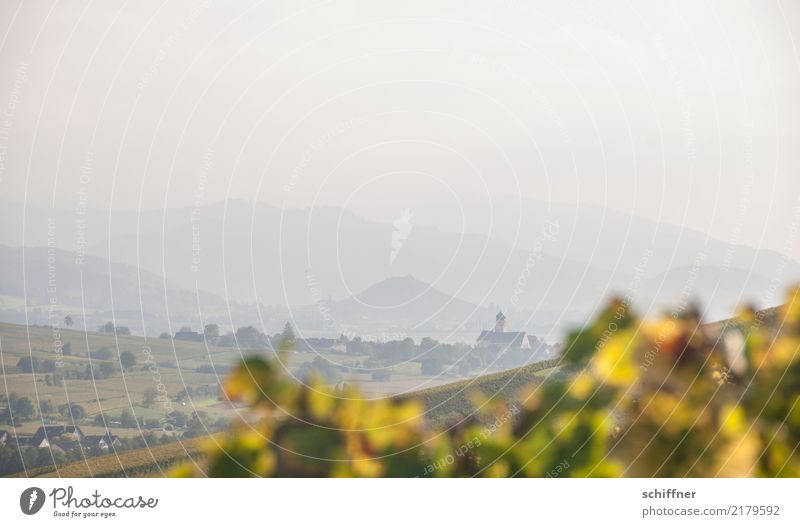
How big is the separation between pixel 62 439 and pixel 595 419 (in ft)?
5.43

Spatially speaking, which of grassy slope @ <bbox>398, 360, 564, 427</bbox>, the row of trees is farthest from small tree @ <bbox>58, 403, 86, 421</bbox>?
grassy slope @ <bbox>398, 360, 564, 427</bbox>

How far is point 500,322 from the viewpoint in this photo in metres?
2.33

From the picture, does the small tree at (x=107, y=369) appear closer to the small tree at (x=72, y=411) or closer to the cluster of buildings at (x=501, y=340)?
the small tree at (x=72, y=411)

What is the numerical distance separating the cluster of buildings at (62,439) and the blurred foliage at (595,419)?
1104mm

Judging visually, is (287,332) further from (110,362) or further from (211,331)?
(110,362)

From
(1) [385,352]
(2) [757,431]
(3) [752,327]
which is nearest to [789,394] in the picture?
(2) [757,431]

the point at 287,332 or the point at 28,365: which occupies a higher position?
the point at 287,332

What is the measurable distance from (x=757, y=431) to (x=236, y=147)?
1655 mm

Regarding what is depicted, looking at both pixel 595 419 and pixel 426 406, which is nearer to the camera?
pixel 595 419

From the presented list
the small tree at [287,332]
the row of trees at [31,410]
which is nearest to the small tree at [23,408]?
the row of trees at [31,410]

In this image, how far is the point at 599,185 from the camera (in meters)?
2.52

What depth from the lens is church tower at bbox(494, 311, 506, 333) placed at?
2312 millimetres

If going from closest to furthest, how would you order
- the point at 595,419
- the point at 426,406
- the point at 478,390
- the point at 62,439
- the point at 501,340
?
the point at 595,419
the point at 426,406
the point at 478,390
the point at 62,439
the point at 501,340

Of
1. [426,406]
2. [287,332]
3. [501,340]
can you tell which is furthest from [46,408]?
[501,340]
